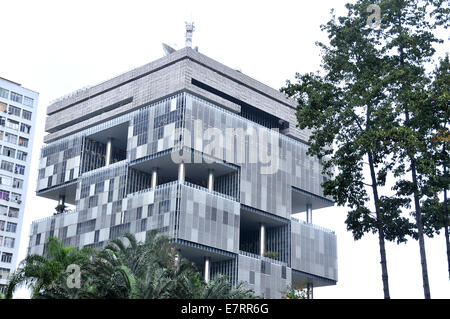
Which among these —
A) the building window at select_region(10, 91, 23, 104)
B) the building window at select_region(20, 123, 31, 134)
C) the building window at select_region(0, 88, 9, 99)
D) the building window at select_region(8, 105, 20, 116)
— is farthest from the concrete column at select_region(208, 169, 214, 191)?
the building window at select_region(0, 88, 9, 99)

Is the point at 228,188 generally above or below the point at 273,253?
above

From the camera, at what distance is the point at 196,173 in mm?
94625

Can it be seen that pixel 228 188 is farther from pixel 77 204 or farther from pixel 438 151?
pixel 438 151

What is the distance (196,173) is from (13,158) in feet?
143

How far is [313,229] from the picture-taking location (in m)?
101

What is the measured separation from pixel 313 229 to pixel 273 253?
10.3 metres

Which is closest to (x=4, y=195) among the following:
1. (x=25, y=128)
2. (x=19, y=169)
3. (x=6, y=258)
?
(x=19, y=169)

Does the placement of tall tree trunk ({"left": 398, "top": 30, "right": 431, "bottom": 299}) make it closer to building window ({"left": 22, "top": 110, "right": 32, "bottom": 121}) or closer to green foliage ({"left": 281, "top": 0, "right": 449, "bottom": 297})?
green foliage ({"left": 281, "top": 0, "right": 449, "bottom": 297})

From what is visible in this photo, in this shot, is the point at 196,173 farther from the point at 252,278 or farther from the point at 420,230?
the point at 420,230

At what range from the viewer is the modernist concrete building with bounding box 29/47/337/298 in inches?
3469

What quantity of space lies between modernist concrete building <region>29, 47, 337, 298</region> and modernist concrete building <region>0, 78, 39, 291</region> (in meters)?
13.4

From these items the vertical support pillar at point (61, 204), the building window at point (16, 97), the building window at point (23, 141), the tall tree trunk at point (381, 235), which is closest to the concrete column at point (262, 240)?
the vertical support pillar at point (61, 204)
